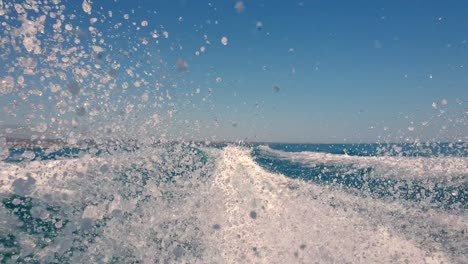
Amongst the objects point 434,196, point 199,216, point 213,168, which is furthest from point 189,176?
point 434,196

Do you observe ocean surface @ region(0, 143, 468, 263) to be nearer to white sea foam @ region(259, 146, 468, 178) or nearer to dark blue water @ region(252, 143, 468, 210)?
dark blue water @ region(252, 143, 468, 210)

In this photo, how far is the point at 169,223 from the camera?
6.04m

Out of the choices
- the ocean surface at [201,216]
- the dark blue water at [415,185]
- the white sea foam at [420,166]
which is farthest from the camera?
the white sea foam at [420,166]

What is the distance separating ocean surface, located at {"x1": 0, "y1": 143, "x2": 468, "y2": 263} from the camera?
5.16 metres

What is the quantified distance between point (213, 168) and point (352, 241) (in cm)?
442

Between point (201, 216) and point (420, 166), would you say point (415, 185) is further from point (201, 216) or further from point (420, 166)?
point (201, 216)

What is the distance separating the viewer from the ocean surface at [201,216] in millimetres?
5156

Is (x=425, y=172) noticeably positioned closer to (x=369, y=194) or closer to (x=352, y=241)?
(x=369, y=194)

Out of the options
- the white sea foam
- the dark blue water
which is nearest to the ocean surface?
the dark blue water

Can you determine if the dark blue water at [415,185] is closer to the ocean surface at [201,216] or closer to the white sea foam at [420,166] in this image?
the ocean surface at [201,216]

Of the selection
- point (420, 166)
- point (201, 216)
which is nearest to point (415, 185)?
point (420, 166)

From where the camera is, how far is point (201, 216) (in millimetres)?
6422

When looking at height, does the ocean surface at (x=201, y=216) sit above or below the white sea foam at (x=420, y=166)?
below

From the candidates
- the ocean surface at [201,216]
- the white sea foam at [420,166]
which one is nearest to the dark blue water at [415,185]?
the ocean surface at [201,216]
